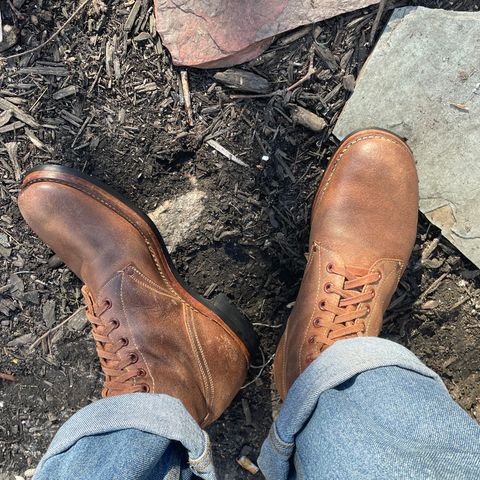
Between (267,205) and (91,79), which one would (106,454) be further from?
(91,79)

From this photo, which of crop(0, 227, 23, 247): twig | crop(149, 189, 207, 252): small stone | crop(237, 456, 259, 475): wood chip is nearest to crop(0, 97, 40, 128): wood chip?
crop(0, 227, 23, 247): twig

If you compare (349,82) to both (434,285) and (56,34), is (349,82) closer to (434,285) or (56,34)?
(434,285)

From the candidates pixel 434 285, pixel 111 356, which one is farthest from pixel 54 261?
pixel 434 285

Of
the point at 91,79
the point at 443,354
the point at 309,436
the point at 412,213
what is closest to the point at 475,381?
the point at 443,354

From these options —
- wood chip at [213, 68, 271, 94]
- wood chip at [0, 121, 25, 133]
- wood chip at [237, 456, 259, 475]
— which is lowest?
wood chip at [237, 456, 259, 475]

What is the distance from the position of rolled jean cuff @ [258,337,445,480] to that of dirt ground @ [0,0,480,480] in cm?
42

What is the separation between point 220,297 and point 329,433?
661mm

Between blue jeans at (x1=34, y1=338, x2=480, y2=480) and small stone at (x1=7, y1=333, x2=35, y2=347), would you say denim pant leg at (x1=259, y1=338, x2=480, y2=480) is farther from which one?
small stone at (x1=7, y1=333, x2=35, y2=347)

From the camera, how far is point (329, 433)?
1285 mm

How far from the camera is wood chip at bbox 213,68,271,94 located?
66.7 inches

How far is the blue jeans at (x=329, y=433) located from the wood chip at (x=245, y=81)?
93 centimetres

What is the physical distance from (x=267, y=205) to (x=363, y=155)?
389 mm

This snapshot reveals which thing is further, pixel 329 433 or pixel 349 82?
pixel 349 82

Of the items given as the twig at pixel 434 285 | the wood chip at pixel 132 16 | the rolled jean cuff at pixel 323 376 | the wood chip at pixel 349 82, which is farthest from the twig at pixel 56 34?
the twig at pixel 434 285
